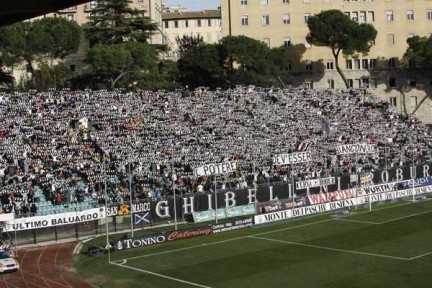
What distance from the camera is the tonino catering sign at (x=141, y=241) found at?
4128 centimetres

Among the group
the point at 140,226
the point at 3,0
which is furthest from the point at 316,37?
the point at 3,0

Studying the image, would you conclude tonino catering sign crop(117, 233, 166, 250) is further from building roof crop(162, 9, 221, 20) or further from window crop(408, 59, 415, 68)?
building roof crop(162, 9, 221, 20)

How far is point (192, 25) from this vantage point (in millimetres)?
148000

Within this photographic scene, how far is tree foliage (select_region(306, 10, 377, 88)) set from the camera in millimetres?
97375

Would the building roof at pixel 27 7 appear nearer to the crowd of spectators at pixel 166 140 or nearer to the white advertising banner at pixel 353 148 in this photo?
the crowd of spectators at pixel 166 140

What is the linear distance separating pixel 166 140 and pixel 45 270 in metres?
25.6

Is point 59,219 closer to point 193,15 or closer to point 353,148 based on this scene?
point 353,148

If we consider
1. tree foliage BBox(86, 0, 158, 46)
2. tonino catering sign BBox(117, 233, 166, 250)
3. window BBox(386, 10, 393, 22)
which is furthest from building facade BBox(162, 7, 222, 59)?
tonino catering sign BBox(117, 233, 166, 250)

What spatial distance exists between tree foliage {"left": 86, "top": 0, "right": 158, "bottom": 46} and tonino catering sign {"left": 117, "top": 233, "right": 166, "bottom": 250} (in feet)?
178

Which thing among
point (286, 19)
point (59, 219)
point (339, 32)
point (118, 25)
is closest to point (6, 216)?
point (59, 219)

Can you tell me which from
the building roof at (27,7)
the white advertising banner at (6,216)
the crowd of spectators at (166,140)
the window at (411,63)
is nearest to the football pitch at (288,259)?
the white advertising banner at (6,216)

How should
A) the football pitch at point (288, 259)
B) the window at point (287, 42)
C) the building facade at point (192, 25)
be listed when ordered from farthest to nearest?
the building facade at point (192, 25) < the window at point (287, 42) < the football pitch at point (288, 259)

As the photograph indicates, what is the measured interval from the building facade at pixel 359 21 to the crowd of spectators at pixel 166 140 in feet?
75.2

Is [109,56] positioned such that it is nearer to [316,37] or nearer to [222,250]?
[316,37]
